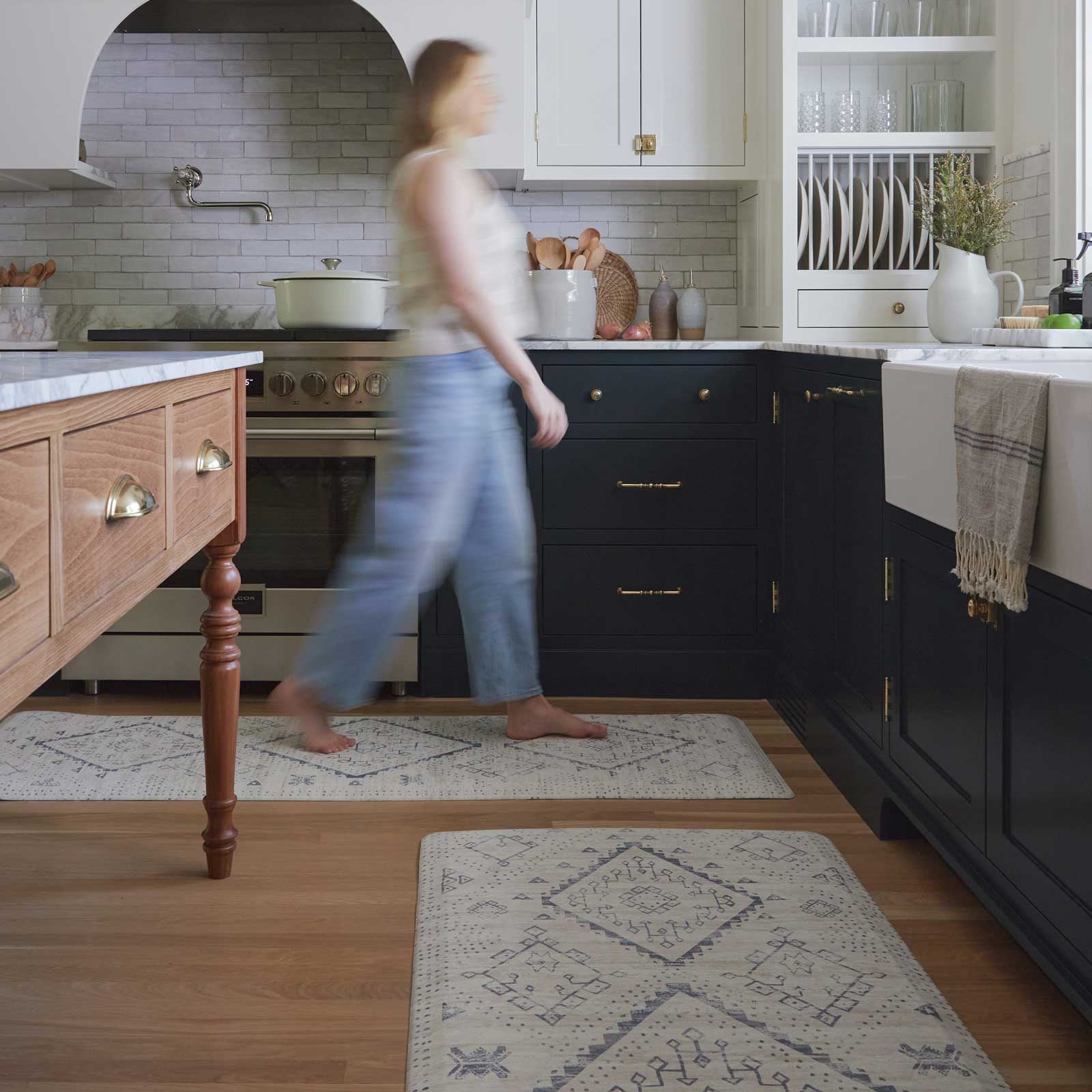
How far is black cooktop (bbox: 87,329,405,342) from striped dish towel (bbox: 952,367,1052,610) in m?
1.92

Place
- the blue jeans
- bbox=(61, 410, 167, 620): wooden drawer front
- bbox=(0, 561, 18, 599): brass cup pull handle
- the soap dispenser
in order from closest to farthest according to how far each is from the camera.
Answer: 1. bbox=(0, 561, 18, 599): brass cup pull handle
2. bbox=(61, 410, 167, 620): wooden drawer front
3. the blue jeans
4. the soap dispenser

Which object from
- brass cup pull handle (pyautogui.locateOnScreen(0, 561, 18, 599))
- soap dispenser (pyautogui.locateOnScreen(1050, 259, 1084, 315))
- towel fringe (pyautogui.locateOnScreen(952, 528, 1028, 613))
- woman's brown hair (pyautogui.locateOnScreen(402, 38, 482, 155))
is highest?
woman's brown hair (pyautogui.locateOnScreen(402, 38, 482, 155))

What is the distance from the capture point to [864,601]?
2479 mm

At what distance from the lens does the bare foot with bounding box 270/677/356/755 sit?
2688mm

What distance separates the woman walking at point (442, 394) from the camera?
8.10ft

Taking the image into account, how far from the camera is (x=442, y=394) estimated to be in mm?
2551

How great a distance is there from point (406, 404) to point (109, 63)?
2.01 metres

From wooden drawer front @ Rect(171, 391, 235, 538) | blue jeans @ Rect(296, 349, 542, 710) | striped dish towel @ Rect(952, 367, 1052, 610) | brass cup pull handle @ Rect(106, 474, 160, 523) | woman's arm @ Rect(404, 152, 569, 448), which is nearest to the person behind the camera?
brass cup pull handle @ Rect(106, 474, 160, 523)

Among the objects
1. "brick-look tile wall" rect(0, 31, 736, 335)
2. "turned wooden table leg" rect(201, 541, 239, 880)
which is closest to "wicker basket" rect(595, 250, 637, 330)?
"brick-look tile wall" rect(0, 31, 736, 335)

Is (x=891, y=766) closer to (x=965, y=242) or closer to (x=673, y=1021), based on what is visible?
(x=673, y=1021)

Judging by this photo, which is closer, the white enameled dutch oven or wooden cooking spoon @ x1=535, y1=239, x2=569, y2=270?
the white enameled dutch oven

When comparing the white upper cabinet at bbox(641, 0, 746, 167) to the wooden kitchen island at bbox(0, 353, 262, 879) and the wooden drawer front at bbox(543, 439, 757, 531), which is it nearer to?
the wooden drawer front at bbox(543, 439, 757, 531)

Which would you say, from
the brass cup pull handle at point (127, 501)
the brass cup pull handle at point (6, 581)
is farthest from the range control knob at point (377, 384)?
the brass cup pull handle at point (6, 581)

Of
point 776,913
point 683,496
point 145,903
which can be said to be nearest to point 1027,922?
point 776,913
